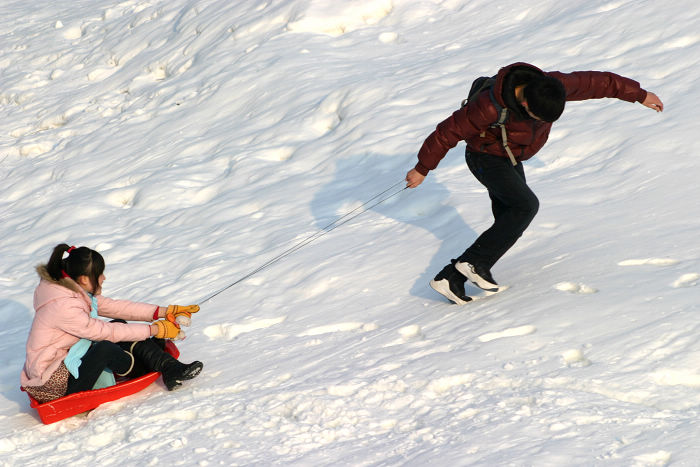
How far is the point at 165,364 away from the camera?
4.26 metres

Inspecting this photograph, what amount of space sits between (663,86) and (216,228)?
13.3 feet

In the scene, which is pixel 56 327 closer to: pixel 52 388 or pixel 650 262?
pixel 52 388

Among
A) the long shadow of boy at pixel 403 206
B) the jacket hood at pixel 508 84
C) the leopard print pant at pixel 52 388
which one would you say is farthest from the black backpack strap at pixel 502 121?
the leopard print pant at pixel 52 388

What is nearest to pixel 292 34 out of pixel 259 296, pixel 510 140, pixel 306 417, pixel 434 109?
pixel 434 109

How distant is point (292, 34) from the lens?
1001 centimetres

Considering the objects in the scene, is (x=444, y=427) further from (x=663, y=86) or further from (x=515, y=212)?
(x=663, y=86)

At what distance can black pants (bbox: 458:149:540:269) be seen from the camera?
14.0 feet

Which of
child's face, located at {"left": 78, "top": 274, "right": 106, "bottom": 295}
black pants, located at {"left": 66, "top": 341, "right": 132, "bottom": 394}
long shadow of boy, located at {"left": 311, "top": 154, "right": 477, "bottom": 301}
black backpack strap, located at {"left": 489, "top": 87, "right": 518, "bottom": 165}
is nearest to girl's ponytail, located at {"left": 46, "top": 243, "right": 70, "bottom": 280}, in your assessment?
child's face, located at {"left": 78, "top": 274, "right": 106, "bottom": 295}

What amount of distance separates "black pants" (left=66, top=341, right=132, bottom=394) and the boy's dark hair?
8.50 ft

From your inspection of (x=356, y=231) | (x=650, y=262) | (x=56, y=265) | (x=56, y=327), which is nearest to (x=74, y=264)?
(x=56, y=265)

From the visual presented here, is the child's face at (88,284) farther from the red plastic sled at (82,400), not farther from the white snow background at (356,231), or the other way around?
the white snow background at (356,231)

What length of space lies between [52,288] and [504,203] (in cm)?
254

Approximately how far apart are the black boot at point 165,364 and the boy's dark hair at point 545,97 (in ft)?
7.45

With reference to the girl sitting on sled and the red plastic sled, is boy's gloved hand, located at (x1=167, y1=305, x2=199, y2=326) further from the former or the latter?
the red plastic sled
